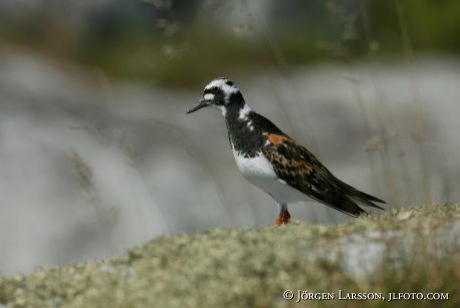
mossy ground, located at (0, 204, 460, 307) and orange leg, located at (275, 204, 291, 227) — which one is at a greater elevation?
orange leg, located at (275, 204, 291, 227)

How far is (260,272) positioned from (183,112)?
42.0ft

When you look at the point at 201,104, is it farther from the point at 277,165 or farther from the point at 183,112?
the point at 183,112

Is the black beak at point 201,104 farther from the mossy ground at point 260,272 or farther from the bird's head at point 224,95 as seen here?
the mossy ground at point 260,272

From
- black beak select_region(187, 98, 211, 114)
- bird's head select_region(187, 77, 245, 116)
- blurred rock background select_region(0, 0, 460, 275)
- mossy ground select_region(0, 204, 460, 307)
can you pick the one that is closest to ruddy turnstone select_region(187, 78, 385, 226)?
bird's head select_region(187, 77, 245, 116)

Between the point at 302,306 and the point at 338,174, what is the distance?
10.8m

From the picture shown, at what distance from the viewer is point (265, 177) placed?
9.47 meters

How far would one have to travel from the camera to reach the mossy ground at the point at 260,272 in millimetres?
6461

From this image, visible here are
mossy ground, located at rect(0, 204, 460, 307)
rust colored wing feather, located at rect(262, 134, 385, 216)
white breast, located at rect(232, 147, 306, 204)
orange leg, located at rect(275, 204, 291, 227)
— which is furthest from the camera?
orange leg, located at rect(275, 204, 291, 227)

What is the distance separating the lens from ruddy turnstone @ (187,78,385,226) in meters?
9.53

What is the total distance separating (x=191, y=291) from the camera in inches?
258

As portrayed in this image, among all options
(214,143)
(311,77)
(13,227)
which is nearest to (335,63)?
(311,77)

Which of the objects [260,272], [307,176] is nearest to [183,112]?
[307,176]

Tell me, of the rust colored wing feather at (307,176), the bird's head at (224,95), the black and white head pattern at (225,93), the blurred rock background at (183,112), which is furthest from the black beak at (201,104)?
the rust colored wing feather at (307,176)

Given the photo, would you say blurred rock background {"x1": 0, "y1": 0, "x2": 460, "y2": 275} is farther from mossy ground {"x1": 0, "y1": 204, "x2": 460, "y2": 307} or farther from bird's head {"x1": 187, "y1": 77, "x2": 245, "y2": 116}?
mossy ground {"x1": 0, "y1": 204, "x2": 460, "y2": 307}
